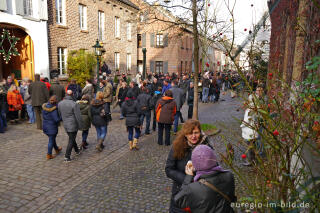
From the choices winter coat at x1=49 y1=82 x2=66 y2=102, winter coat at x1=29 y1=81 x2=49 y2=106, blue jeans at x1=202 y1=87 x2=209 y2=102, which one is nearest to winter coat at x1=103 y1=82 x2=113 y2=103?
winter coat at x1=49 y1=82 x2=66 y2=102

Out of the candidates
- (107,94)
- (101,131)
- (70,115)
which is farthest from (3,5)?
(101,131)

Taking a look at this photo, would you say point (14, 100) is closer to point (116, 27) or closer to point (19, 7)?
point (19, 7)

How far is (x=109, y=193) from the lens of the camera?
514cm

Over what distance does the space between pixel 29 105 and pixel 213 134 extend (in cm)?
734

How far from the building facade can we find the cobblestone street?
7.44m

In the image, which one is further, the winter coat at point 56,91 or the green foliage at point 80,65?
the green foliage at point 80,65

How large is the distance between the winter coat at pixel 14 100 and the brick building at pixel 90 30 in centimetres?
524

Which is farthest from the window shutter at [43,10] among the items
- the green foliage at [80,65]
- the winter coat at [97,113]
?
the winter coat at [97,113]

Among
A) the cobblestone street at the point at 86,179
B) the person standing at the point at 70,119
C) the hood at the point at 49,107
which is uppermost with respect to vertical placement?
the hood at the point at 49,107

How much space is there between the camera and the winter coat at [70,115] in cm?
678

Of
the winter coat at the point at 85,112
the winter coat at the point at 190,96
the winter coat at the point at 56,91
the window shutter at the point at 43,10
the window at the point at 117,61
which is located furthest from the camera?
the window at the point at 117,61

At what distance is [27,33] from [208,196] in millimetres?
15550

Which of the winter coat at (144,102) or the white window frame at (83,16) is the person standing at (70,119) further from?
the white window frame at (83,16)

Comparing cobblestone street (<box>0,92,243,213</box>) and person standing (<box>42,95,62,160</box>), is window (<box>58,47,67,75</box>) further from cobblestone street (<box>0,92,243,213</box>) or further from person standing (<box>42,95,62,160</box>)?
person standing (<box>42,95,62,160</box>)
